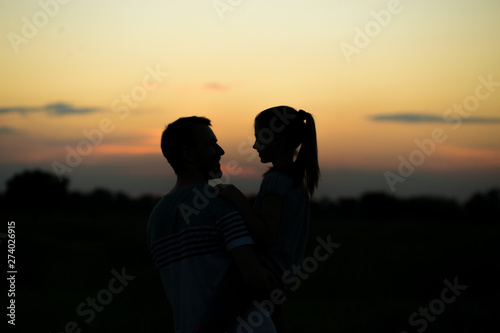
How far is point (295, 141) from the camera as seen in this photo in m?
3.77

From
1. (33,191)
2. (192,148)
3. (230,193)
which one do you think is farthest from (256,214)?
(33,191)

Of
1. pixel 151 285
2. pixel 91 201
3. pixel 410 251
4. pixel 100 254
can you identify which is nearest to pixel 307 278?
pixel 410 251

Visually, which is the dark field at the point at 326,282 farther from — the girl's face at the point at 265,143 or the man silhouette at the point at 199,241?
the man silhouette at the point at 199,241

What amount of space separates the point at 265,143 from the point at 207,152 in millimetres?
586

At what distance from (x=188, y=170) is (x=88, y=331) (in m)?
8.65

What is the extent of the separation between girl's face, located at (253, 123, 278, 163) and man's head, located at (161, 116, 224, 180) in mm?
498

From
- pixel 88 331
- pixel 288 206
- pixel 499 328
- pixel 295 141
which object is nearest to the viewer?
pixel 288 206

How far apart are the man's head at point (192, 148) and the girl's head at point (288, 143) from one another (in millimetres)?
520

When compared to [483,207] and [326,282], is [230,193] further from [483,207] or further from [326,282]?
[483,207]

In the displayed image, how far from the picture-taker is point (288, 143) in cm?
375

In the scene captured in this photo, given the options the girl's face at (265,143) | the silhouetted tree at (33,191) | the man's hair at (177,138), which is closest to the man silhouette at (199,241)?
the man's hair at (177,138)

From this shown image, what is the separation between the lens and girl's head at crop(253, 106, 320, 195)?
3.65 metres

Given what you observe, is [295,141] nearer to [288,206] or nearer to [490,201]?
[288,206]

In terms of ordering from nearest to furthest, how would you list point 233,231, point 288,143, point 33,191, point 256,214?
point 233,231 < point 256,214 < point 288,143 < point 33,191
